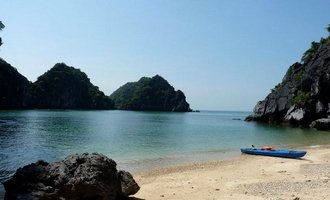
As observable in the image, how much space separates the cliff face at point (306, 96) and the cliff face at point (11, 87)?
84.6 metres

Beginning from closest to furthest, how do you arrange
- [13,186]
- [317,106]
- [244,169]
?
1. [13,186]
2. [244,169]
3. [317,106]

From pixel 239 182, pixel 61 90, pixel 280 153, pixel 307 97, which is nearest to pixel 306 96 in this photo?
pixel 307 97

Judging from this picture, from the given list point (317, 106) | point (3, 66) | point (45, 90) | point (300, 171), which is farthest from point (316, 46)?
point (45, 90)

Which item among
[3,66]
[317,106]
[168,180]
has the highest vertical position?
[3,66]

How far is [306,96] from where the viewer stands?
234 ft

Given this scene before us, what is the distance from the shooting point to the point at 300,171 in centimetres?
1853

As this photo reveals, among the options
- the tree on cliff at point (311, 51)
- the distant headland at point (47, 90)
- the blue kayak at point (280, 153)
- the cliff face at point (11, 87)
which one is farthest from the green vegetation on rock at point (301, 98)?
the distant headland at point (47, 90)

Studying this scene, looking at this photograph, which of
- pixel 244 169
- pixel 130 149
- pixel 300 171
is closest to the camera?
pixel 300 171

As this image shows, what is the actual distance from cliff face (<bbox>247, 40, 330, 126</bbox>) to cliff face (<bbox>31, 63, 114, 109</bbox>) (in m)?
115

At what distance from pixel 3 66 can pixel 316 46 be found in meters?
96.5

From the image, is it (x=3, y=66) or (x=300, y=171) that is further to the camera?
(x=3, y=66)

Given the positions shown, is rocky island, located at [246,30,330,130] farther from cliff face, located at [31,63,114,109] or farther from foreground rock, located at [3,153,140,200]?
cliff face, located at [31,63,114,109]

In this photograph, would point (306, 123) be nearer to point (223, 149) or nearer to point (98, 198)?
point (223, 149)

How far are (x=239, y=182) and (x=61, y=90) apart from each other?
17359cm
